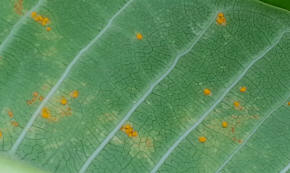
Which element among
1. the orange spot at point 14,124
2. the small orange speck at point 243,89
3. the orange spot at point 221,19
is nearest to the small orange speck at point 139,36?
the orange spot at point 221,19

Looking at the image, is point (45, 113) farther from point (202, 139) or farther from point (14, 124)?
point (202, 139)

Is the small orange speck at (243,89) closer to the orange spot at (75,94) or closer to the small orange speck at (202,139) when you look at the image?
the small orange speck at (202,139)

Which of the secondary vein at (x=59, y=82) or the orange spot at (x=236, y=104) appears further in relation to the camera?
the orange spot at (x=236, y=104)

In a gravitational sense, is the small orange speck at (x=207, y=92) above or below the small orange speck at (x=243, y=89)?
below

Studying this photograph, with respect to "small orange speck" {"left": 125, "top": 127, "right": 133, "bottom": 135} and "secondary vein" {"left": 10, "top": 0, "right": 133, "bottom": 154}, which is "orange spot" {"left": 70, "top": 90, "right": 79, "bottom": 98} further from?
"small orange speck" {"left": 125, "top": 127, "right": 133, "bottom": 135}

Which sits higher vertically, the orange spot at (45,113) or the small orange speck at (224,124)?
the small orange speck at (224,124)

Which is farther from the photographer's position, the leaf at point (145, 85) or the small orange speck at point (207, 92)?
the small orange speck at point (207, 92)

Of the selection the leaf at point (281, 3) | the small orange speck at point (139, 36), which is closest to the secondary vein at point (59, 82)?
the small orange speck at point (139, 36)

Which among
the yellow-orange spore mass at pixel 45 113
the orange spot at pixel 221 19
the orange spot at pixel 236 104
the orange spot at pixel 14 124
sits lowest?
the orange spot at pixel 14 124

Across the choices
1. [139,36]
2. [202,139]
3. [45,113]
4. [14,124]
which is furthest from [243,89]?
[14,124]

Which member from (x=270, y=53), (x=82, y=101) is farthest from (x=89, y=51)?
(x=270, y=53)

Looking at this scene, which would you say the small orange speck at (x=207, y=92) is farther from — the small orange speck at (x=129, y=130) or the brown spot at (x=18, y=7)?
the brown spot at (x=18, y=7)
